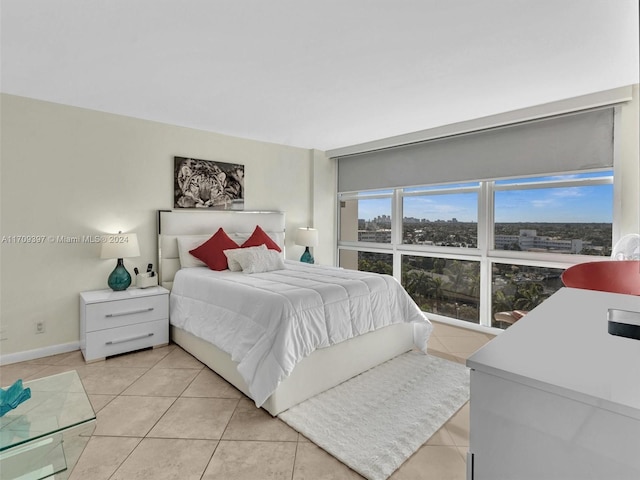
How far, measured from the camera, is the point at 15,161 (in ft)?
10.1

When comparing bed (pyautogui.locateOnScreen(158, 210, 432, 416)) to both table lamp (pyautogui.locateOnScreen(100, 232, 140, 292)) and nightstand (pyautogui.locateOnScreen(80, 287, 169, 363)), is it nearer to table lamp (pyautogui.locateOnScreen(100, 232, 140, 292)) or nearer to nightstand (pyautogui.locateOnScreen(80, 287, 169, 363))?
nightstand (pyautogui.locateOnScreen(80, 287, 169, 363))

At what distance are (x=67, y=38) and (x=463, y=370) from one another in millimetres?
3808

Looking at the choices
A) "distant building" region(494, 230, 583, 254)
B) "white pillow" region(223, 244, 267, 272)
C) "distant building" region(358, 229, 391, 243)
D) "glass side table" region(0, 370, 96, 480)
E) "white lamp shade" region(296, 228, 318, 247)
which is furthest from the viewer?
"distant building" region(358, 229, 391, 243)

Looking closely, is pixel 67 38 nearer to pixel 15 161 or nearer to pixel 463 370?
pixel 15 161

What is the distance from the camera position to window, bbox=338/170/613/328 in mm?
3393

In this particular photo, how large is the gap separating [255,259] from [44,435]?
2390 millimetres

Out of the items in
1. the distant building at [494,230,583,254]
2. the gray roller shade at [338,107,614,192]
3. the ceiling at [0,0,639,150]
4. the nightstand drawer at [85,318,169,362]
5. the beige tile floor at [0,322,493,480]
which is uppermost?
the ceiling at [0,0,639,150]

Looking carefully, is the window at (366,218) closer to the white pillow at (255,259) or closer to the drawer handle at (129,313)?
the white pillow at (255,259)

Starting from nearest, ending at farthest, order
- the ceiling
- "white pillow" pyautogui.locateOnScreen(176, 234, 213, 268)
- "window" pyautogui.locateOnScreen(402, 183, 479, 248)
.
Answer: the ceiling < "white pillow" pyautogui.locateOnScreen(176, 234, 213, 268) < "window" pyautogui.locateOnScreen(402, 183, 479, 248)

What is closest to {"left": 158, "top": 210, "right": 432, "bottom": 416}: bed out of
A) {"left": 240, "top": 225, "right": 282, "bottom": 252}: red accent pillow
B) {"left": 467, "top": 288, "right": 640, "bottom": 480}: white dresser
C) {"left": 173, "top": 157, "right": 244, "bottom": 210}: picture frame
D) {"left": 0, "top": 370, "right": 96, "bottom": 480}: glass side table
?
{"left": 173, "top": 157, "right": 244, "bottom": 210}: picture frame

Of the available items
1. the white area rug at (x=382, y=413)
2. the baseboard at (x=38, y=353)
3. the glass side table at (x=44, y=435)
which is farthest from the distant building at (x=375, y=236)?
the glass side table at (x=44, y=435)

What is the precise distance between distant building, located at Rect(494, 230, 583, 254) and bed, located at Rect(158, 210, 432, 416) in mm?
1493

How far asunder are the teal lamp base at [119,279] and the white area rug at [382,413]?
2.25m

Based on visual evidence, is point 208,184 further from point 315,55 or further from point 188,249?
point 315,55
